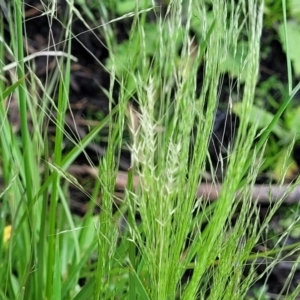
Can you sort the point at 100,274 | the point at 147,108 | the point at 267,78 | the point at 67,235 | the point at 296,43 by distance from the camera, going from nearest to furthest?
1. the point at 147,108
2. the point at 100,274
3. the point at 67,235
4. the point at 296,43
5. the point at 267,78

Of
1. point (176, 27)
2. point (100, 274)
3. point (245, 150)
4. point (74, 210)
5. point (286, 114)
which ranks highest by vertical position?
point (176, 27)

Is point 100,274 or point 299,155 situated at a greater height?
point 100,274

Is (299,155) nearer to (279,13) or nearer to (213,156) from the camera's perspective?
(213,156)

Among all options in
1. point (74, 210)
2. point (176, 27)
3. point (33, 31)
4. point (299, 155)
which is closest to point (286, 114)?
point (299, 155)

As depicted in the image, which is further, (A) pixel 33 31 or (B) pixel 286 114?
(A) pixel 33 31

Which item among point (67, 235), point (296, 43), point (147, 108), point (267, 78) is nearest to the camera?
point (147, 108)

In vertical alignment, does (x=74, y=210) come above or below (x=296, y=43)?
below

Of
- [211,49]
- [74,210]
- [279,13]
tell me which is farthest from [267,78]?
[211,49]

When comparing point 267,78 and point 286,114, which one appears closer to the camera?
point 286,114

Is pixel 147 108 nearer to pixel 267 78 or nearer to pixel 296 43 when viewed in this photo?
pixel 296 43
